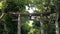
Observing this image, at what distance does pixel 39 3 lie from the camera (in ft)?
79.5

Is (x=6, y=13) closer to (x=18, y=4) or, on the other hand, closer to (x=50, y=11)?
(x=18, y=4)

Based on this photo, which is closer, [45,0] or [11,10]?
[45,0]

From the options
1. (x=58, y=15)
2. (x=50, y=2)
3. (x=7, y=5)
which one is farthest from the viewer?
(x=7, y=5)

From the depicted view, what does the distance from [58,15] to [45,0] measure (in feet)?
8.43

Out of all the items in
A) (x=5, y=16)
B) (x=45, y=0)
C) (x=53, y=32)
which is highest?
(x=45, y=0)

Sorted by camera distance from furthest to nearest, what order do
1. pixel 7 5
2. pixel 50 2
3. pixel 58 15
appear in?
pixel 7 5 → pixel 50 2 → pixel 58 15

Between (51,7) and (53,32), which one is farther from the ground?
(51,7)

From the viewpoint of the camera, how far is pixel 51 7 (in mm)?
23047

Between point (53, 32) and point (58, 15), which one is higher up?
point (58, 15)

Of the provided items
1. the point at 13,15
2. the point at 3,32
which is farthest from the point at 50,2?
the point at 3,32

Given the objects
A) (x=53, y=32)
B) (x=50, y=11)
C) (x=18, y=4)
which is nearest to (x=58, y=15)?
(x=50, y=11)

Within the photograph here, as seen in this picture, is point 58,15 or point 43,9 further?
point 43,9

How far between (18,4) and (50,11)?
4410mm

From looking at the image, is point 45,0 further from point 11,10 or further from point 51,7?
point 11,10
